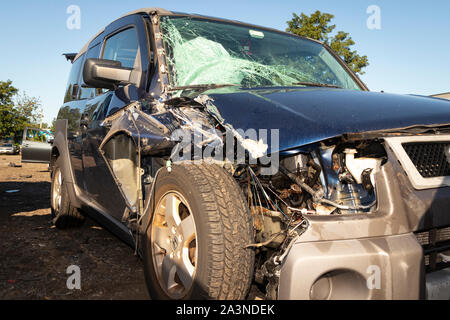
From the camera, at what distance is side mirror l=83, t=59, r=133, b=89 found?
261 cm

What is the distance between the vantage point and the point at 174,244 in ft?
6.84

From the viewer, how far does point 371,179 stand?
1.70 metres

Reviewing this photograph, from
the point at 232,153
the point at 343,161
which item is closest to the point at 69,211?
the point at 232,153

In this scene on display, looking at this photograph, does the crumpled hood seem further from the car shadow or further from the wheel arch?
the car shadow

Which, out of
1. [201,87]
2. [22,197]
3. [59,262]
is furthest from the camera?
[22,197]

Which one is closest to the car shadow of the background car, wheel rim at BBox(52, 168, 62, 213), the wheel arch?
wheel rim at BBox(52, 168, 62, 213)

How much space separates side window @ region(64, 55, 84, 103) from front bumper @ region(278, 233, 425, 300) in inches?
144

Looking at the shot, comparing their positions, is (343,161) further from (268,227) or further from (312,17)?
(312,17)

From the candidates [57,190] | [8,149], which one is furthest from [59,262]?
[8,149]

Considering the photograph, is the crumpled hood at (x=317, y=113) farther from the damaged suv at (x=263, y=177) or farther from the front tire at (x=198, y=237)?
the front tire at (x=198, y=237)

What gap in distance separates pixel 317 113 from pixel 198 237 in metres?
0.84

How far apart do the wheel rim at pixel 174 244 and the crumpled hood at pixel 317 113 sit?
0.58 meters

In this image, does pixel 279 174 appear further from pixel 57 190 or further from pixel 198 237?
pixel 57 190

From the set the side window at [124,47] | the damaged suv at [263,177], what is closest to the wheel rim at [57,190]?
the side window at [124,47]
